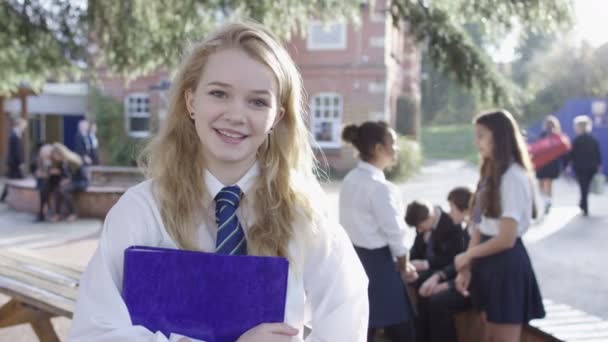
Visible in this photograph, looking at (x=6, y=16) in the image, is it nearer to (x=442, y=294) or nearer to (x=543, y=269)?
(x=442, y=294)

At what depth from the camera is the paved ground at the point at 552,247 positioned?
19.1 feet

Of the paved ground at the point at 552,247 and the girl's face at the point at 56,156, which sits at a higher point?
the girl's face at the point at 56,156

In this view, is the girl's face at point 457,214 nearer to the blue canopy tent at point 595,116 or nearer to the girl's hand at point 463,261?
the girl's hand at point 463,261

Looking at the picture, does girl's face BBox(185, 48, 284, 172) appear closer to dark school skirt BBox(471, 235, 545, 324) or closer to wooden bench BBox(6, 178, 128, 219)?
dark school skirt BBox(471, 235, 545, 324)

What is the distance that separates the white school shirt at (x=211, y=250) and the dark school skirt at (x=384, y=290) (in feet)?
6.88

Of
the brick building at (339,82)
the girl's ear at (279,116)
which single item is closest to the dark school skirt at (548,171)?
the brick building at (339,82)

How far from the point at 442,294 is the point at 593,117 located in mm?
18449

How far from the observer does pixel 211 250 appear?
1.61 meters

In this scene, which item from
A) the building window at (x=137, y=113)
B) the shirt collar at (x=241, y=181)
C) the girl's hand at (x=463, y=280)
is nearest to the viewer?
the shirt collar at (x=241, y=181)

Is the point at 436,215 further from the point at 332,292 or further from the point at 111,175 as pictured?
the point at 111,175

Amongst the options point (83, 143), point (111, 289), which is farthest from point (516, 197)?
point (83, 143)

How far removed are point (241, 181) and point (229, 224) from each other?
6.2 inches

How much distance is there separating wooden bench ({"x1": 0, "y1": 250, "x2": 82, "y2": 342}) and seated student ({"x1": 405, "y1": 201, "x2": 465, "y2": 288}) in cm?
232

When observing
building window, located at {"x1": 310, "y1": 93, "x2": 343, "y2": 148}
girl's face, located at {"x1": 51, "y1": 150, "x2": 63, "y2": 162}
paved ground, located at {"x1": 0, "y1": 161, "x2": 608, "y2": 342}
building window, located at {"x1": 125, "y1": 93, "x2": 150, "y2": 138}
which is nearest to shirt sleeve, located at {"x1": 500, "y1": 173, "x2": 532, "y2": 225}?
paved ground, located at {"x1": 0, "y1": 161, "x2": 608, "y2": 342}
